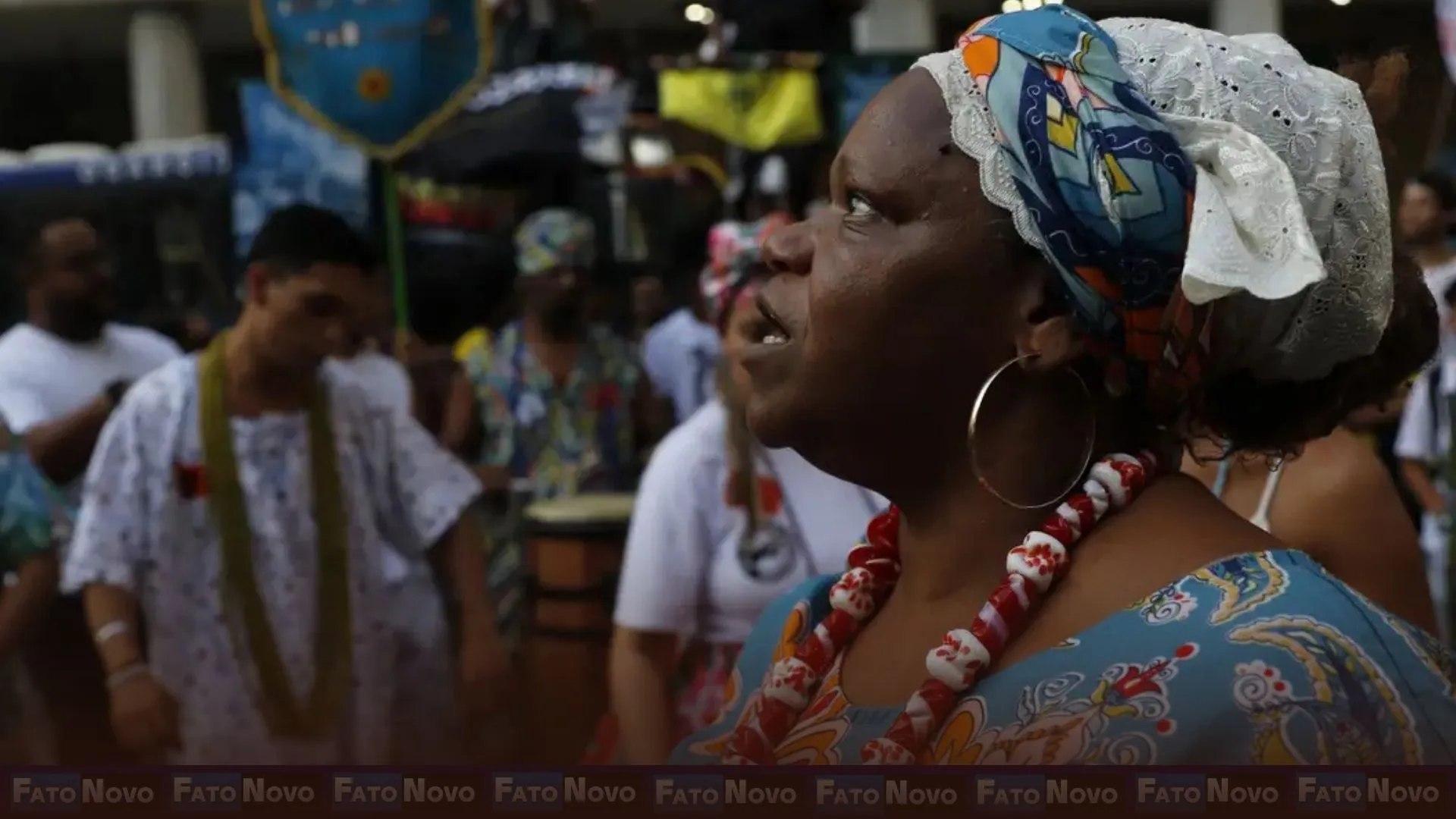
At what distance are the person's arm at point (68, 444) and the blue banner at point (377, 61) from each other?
60.2 inches

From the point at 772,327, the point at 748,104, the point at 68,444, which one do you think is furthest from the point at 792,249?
the point at 748,104

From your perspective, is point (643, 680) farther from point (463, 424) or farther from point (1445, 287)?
point (1445, 287)

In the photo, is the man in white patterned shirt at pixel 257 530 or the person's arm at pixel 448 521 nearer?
the man in white patterned shirt at pixel 257 530

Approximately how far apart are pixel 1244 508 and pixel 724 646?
127 centimetres

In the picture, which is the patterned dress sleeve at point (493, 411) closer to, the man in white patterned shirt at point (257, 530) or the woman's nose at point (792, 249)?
the man in white patterned shirt at point (257, 530)

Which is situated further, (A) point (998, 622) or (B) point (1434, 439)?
(B) point (1434, 439)

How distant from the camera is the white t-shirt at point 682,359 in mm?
7074

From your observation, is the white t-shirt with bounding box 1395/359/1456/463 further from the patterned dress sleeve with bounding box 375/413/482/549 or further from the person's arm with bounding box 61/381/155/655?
the person's arm with bounding box 61/381/155/655

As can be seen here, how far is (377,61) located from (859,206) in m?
4.59

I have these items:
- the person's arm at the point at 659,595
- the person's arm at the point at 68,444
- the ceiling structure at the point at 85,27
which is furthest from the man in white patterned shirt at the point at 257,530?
the ceiling structure at the point at 85,27

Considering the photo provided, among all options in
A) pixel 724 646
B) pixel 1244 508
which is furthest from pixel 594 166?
pixel 1244 508

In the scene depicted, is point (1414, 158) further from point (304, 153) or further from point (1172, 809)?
point (304, 153)

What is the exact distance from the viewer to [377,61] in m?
5.81

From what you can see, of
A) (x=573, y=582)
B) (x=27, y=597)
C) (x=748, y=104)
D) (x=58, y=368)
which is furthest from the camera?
(x=748, y=104)
